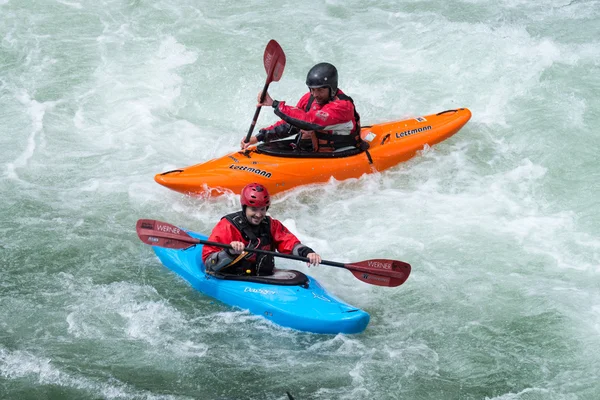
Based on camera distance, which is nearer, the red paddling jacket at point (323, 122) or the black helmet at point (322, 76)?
the black helmet at point (322, 76)

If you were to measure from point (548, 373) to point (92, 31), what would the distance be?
28.4ft

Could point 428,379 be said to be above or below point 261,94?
below

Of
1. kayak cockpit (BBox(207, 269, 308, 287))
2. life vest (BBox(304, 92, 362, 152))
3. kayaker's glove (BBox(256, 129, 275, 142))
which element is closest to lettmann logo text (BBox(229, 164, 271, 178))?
kayaker's glove (BBox(256, 129, 275, 142))

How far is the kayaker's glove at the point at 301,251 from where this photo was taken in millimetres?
6158

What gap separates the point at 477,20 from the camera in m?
12.0

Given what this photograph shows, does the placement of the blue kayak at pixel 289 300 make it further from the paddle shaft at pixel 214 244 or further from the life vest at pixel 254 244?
the paddle shaft at pixel 214 244

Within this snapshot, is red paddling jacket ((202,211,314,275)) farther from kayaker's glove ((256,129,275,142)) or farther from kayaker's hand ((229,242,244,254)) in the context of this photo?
kayaker's glove ((256,129,275,142))

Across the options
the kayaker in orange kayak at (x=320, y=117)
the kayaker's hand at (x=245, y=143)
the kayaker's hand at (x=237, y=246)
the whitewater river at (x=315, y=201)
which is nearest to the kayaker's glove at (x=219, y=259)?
the kayaker's hand at (x=237, y=246)

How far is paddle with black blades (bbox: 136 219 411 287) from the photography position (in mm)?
6117

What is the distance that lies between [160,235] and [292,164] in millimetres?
2161

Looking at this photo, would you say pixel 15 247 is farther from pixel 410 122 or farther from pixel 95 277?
pixel 410 122

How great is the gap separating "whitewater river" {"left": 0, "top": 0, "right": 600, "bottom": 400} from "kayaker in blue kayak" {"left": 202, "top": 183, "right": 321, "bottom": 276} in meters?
0.38

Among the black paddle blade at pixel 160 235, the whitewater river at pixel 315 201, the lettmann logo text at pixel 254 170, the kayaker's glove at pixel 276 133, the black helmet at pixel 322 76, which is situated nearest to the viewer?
the whitewater river at pixel 315 201

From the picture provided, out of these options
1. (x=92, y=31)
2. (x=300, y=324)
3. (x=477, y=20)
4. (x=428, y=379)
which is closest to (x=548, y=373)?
(x=428, y=379)
